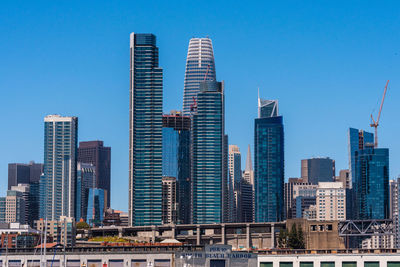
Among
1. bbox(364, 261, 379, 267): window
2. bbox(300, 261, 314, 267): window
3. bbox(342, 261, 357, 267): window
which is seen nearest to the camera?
bbox(364, 261, 379, 267): window

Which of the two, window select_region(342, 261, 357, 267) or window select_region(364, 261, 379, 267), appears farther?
window select_region(342, 261, 357, 267)

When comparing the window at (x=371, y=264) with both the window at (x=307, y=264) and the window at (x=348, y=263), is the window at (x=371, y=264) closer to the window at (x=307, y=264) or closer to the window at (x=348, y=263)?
the window at (x=348, y=263)

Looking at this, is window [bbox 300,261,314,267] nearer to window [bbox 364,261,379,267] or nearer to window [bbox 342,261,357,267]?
window [bbox 342,261,357,267]

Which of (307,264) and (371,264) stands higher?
(371,264)

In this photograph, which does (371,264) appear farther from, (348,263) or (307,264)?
(307,264)

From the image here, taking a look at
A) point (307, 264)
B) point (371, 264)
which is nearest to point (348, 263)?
point (371, 264)

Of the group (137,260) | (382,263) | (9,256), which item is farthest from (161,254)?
(382,263)

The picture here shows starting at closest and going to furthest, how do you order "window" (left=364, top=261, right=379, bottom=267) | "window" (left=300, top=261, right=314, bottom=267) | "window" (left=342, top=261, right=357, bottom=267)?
"window" (left=364, top=261, right=379, bottom=267)
"window" (left=342, top=261, right=357, bottom=267)
"window" (left=300, top=261, right=314, bottom=267)

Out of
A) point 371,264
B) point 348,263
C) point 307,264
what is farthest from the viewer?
point 307,264

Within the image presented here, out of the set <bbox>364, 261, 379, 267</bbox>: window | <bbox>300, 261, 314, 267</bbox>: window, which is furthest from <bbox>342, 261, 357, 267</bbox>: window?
<bbox>300, 261, 314, 267</bbox>: window

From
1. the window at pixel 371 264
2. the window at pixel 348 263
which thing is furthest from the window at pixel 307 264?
the window at pixel 371 264

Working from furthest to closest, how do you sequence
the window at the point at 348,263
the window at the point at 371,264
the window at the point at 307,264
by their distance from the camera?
the window at the point at 307,264 < the window at the point at 348,263 < the window at the point at 371,264

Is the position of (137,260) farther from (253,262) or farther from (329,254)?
(329,254)

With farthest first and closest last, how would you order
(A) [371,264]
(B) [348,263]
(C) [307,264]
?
(C) [307,264], (B) [348,263], (A) [371,264]
